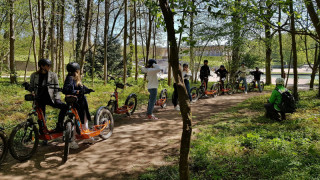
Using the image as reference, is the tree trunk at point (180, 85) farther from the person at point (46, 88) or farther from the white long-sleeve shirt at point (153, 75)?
the white long-sleeve shirt at point (153, 75)

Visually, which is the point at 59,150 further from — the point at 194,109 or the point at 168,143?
the point at 194,109

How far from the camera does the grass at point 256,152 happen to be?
335 cm

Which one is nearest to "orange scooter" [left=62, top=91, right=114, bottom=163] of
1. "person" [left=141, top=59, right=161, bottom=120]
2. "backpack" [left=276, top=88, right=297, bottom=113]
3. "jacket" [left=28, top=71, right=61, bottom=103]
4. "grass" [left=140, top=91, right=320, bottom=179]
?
"jacket" [left=28, top=71, right=61, bottom=103]

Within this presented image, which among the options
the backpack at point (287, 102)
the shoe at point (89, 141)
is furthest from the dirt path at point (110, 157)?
the backpack at point (287, 102)

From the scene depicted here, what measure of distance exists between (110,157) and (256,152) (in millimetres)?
2747

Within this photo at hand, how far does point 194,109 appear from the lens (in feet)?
29.7

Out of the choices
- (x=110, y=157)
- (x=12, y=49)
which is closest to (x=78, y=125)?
(x=110, y=157)

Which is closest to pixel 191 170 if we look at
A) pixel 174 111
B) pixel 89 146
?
pixel 89 146

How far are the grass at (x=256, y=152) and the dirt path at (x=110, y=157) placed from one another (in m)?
0.51

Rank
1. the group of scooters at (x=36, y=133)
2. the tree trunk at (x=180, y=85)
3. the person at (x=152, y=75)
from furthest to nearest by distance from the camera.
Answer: the person at (x=152, y=75), the group of scooters at (x=36, y=133), the tree trunk at (x=180, y=85)

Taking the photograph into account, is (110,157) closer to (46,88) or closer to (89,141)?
(89,141)

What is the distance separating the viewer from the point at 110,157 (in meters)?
4.34

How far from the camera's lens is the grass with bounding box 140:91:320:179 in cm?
335

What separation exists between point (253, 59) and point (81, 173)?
19.8m
